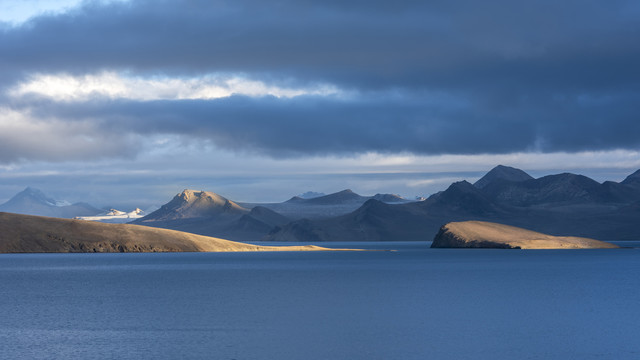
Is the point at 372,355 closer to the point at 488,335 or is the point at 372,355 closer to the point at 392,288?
the point at 488,335

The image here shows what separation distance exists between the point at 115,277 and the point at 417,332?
4112 inches

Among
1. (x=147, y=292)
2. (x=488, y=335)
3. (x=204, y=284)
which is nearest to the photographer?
(x=488, y=335)

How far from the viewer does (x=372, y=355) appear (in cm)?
5869

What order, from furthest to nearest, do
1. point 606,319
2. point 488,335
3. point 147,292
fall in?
point 147,292
point 606,319
point 488,335

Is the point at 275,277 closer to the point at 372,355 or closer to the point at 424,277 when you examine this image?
the point at 424,277

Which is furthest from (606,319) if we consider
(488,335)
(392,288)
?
(392,288)

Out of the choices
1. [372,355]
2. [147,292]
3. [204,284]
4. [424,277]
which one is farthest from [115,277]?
[372,355]

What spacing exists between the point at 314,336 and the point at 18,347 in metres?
24.6

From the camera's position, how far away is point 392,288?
411ft

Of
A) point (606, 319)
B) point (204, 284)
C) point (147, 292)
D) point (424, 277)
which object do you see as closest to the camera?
point (606, 319)

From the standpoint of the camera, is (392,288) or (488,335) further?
(392,288)

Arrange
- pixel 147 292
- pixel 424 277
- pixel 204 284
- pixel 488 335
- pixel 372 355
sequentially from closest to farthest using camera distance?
1. pixel 372 355
2. pixel 488 335
3. pixel 147 292
4. pixel 204 284
5. pixel 424 277

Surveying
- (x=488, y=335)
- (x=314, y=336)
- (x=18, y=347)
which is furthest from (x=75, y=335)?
(x=488, y=335)

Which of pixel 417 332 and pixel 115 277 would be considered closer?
pixel 417 332
